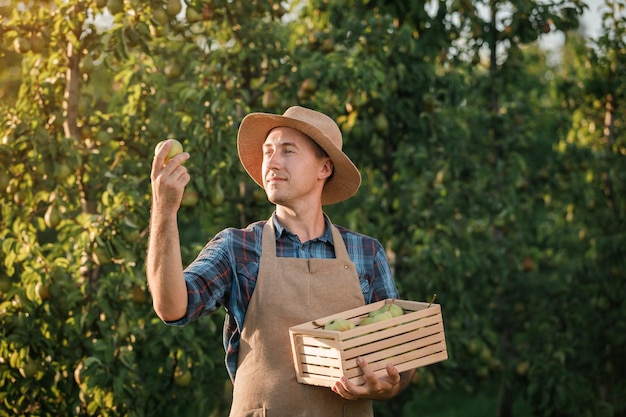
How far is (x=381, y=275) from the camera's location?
8.91ft

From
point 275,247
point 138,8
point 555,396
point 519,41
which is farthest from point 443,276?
point 275,247

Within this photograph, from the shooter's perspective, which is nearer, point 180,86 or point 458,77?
point 180,86

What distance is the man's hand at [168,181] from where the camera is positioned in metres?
1.99

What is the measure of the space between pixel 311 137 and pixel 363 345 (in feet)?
2.27

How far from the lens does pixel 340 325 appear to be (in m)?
2.34

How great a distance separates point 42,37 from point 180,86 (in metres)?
0.73

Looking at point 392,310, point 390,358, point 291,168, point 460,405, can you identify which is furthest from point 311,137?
point 460,405

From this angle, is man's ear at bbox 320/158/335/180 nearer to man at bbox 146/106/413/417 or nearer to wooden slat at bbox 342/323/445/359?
man at bbox 146/106/413/417

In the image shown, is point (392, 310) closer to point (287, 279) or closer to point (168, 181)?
point (287, 279)

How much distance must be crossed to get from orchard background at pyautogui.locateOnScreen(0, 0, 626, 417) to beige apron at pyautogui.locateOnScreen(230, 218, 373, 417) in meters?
1.54

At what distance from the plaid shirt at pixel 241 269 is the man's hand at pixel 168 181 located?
309 millimetres

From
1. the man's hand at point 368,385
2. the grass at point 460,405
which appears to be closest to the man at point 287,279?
the man's hand at point 368,385

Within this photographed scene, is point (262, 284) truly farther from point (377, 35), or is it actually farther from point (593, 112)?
point (593, 112)

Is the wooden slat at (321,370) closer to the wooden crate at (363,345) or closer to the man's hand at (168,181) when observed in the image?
the wooden crate at (363,345)
